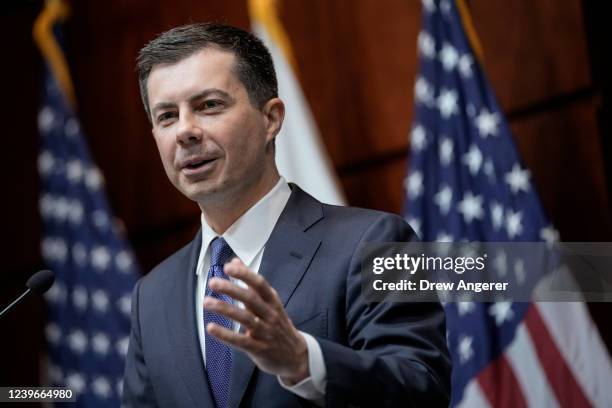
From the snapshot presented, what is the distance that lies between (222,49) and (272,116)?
225mm

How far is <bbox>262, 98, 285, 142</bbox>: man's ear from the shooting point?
2.17 m

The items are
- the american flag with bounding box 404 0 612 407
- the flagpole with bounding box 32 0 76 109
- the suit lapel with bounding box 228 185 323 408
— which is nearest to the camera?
the suit lapel with bounding box 228 185 323 408

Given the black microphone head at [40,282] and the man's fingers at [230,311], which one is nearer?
the man's fingers at [230,311]

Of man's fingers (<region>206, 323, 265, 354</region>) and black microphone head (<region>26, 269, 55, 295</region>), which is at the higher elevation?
black microphone head (<region>26, 269, 55, 295</region>)

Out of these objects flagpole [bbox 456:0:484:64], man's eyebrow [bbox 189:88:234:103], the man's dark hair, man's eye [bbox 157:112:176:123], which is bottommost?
flagpole [bbox 456:0:484:64]

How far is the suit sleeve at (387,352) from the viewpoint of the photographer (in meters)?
1.51

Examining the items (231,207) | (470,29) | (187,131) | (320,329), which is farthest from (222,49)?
(470,29)

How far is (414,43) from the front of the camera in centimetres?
365

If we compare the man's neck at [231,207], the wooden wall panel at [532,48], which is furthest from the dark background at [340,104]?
the man's neck at [231,207]

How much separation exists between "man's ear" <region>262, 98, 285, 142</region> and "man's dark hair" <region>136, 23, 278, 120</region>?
18mm

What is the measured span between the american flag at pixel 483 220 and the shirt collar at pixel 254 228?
3.68 feet

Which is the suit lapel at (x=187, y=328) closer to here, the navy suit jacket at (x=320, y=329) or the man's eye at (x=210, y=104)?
the navy suit jacket at (x=320, y=329)

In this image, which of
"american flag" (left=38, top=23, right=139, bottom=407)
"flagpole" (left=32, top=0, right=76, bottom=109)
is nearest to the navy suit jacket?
"american flag" (left=38, top=23, right=139, bottom=407)

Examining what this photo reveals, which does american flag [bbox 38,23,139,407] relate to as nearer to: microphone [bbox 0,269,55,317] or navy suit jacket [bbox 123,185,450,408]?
navy suit jacket [bbox 123,185,450,408]
